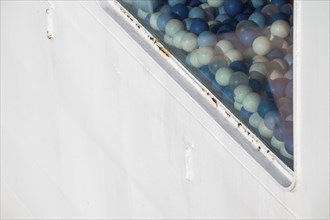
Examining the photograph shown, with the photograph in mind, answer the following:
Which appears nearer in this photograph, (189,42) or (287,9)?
(287,9)

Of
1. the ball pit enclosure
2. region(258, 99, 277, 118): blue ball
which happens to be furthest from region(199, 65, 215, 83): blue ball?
region(258, 99, 277, 118): blue ball

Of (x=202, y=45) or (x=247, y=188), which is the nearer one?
(x=247, y=188)

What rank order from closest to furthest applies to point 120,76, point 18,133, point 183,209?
point 183,209 < point 120,76 < point 18,133

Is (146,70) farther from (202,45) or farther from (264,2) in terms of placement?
(264,2)

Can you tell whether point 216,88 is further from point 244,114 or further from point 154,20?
point 154,20

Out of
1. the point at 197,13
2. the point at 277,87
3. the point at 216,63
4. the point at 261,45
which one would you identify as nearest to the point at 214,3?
the point at 197,13

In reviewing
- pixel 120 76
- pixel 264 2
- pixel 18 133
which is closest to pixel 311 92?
pixel 264 2

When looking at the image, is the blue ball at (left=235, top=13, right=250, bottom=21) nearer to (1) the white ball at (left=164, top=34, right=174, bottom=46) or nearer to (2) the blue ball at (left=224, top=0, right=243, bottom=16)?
(2) the blue ball at (left=224, top=0, right=243, bottom=16)
